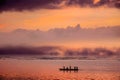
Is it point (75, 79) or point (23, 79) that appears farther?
point (75, 79)

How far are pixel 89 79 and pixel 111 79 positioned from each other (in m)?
1.49

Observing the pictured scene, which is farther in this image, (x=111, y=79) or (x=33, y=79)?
(x=111, y=79)

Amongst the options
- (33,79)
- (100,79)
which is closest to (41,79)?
(33,79)

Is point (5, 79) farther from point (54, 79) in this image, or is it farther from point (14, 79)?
point (54, 79)

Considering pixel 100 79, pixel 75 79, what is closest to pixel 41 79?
pixel 75 79

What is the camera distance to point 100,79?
25062mm

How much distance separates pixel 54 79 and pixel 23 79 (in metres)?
2.64

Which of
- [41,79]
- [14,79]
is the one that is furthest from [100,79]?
[14,79]

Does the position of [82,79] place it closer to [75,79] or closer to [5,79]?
[75,79]

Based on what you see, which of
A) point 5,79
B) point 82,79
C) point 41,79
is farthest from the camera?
point 82,79

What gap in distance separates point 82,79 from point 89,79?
500mm

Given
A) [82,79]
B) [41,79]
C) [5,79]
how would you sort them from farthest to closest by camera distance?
[82,79], [41,79], [5,79]

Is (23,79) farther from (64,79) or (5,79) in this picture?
(64,79)

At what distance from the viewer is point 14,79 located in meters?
22.3
